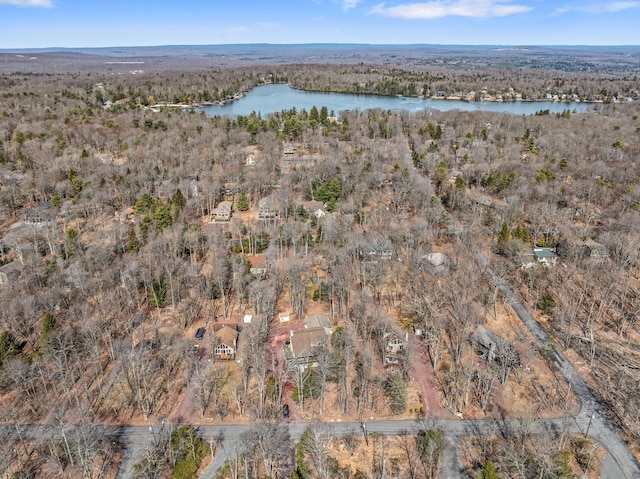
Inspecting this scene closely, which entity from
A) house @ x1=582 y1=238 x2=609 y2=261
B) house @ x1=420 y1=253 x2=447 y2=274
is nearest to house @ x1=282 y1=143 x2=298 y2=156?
house @ x1=420 y1=253 x2=447 y2=274

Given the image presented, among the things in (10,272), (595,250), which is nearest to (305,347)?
(10,272)

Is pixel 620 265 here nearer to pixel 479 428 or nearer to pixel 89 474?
pixel 479 428

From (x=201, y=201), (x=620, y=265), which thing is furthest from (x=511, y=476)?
(x=201, y=201)

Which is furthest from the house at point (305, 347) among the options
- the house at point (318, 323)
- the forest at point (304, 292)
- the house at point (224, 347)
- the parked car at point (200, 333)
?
the parked car at point (200, 333)

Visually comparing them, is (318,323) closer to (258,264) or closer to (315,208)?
(258,264)

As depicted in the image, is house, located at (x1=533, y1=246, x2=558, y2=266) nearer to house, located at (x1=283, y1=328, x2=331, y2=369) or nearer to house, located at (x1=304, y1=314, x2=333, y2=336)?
house, located at (x1=304, y1=314, x2=333, y2=336)

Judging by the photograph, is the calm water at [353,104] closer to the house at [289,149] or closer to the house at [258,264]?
the house at [289,149]
